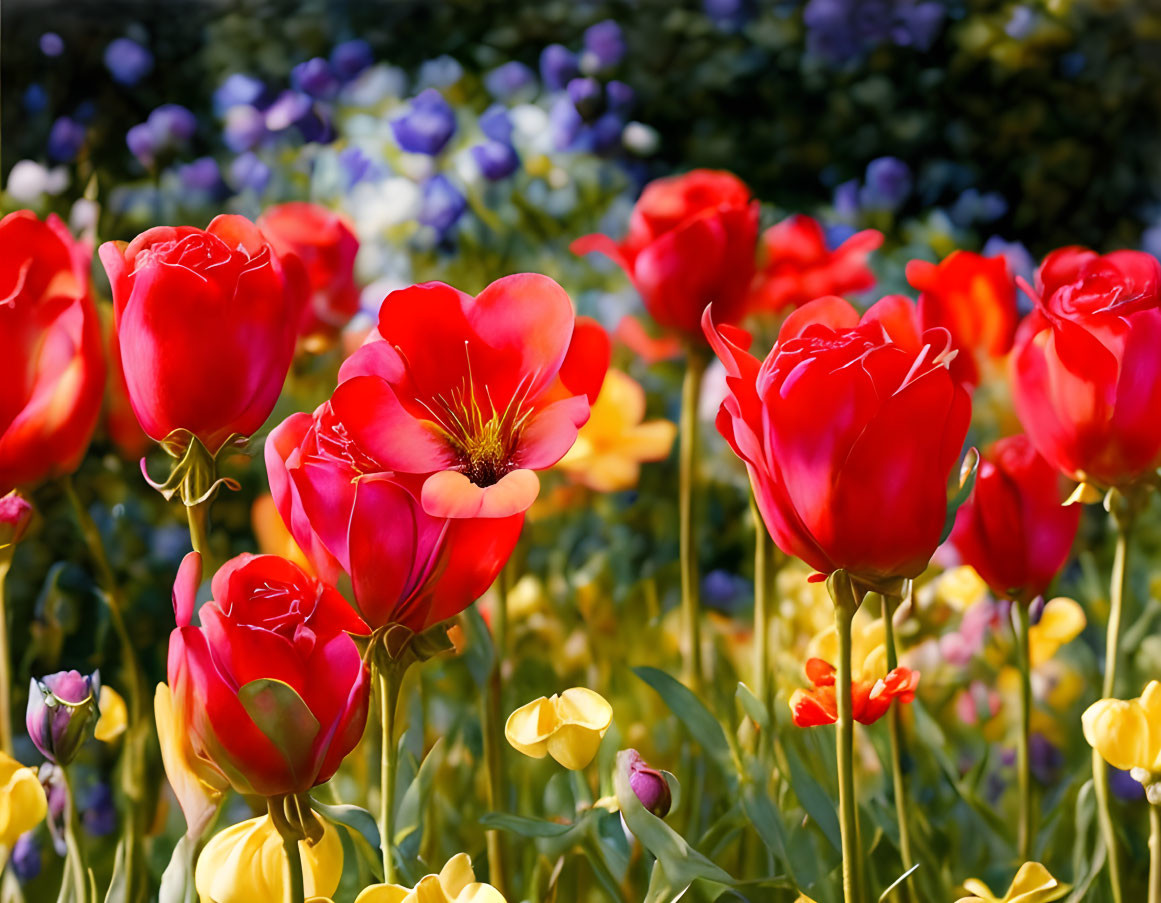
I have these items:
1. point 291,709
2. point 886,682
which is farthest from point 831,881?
point 291,709

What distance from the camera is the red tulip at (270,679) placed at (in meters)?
0.30

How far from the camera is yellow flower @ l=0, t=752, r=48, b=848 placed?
1.26 feet

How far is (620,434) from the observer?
71 cm

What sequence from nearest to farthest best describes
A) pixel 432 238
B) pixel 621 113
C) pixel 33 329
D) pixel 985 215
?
pixel 33 329 → pixel 432 238 → pixel 621 113 → pixel 985 215

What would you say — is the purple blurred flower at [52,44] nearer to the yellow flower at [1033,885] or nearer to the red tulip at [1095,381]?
the red tulip at [1095,381]

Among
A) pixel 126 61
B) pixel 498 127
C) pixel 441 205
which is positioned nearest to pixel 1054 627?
pixel 441 205

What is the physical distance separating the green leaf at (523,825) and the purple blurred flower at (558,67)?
116 cm

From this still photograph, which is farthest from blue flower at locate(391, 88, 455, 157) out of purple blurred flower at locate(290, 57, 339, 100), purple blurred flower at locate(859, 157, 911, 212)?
purple blurred flower at locate(859, 157, 911, 212)

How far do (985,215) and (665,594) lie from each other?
921 millimetres

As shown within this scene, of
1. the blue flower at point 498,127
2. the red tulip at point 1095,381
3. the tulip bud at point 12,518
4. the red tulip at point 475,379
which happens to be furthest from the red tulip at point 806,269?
the blue flower at point 498,127

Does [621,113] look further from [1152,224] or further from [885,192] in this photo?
[1152,224]

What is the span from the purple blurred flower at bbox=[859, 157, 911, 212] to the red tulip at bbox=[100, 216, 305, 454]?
1.24 meters

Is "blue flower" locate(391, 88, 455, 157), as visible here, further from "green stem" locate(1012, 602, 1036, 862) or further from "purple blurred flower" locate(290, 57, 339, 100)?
"green stem" locate(1012, 602, 1036, 862)

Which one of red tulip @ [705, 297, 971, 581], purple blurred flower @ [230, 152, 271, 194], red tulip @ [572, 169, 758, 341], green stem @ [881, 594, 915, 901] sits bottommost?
purple blurred flower @ [230, 152, 271, 194]
